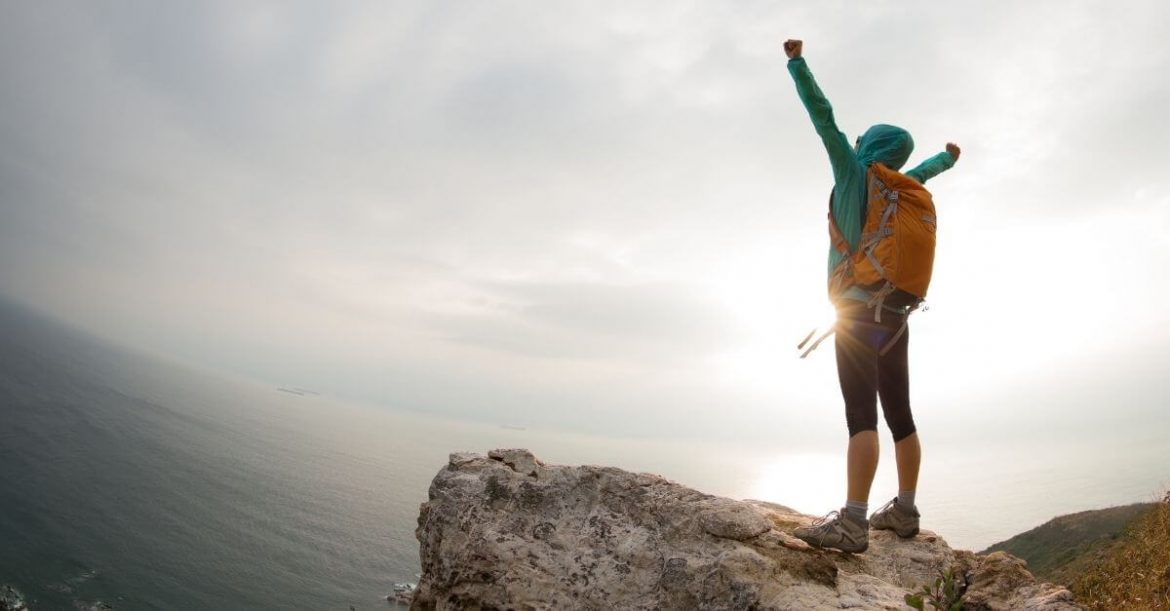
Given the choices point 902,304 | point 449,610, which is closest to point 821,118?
point 902,304

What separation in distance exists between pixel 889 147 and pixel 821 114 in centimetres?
88

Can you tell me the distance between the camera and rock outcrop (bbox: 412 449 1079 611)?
4.11m

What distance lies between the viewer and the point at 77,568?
8325cm

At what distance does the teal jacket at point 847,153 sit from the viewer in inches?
191

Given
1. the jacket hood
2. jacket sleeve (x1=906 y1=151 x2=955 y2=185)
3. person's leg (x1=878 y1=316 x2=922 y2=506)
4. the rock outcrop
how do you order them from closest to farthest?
1. the rock outcrop
2. person's leg (x1=878 y1=316 x2=922 y2=506)
3. the jacket hood
4. jacket sleeve (x1=906 y1=151 x2=955 y2=185)

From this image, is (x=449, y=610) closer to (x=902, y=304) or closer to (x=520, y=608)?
(x=520, y=608)

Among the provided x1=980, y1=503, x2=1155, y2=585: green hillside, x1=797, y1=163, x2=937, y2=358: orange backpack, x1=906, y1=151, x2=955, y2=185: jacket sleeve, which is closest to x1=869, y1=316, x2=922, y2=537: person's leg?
x1=797, y1=163, x2=937, y2=358: orange backpack

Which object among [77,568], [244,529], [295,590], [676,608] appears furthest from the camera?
[244,529]

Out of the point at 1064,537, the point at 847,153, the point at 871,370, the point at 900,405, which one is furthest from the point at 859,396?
the point at 1064,537

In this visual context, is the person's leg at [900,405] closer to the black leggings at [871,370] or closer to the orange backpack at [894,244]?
the black leggings at [871,370]

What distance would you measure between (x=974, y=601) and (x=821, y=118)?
4373mm

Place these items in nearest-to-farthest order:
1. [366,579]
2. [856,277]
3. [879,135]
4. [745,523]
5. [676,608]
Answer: [676,608]
[745,523]
[856,277]
[879,135]
[366,579]

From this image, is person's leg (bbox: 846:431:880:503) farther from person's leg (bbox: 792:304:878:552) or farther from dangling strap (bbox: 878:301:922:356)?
dangling strap (bbox: 878:301:922:356)

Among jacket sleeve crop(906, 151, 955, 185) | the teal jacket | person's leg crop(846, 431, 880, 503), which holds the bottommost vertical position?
person's leg crop(846, 431, 880, 503)
